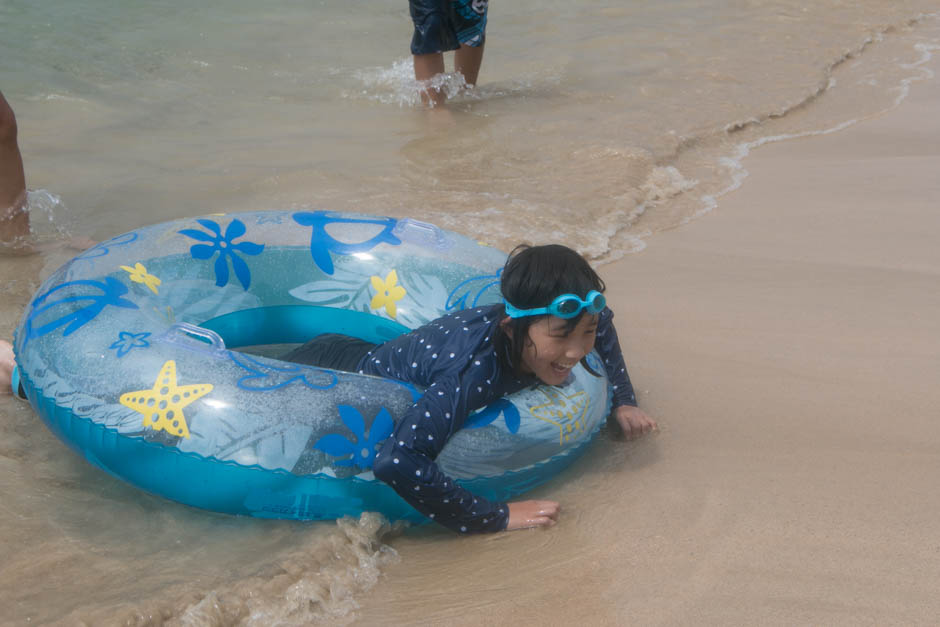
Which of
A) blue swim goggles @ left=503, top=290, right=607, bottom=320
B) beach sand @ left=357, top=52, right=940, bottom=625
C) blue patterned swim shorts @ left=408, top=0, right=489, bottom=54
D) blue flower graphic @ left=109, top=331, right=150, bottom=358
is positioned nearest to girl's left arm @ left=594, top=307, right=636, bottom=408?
beach sand @ left=357, top=52, right=940, bottom=625

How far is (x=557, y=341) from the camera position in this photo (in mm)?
2604

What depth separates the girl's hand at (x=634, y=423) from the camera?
3082 millimetres

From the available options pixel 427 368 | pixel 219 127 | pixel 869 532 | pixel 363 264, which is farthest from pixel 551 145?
pixel 869 532

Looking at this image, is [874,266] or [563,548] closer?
[563,548]

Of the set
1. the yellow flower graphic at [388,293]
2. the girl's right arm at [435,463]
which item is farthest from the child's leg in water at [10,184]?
the girl's right arm at [435,463]

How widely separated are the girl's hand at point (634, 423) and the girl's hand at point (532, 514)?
1.52 feet

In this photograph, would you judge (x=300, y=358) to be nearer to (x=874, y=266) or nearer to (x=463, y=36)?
(x=874, y=266)

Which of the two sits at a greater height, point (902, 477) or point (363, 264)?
point (363, 264)

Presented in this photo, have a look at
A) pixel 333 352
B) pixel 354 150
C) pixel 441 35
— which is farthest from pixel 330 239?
pixel 441 35

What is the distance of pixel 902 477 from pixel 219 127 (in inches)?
195

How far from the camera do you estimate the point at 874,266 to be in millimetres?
4074

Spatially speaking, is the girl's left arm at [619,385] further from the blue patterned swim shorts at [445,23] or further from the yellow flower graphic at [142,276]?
the blue patterned swim shorts at [445,23]

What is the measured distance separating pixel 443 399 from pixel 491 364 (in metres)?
0.18

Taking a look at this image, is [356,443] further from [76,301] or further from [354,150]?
[354,150]
